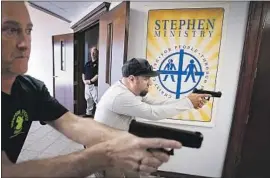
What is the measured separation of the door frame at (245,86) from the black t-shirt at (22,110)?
2.02ft

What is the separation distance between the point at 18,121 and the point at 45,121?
0.06 meters

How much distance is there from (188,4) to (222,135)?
482 mm

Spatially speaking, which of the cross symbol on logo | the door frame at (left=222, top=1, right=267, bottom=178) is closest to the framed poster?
the cross symbol on logo

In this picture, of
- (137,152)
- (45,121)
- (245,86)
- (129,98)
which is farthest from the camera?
(245,86)

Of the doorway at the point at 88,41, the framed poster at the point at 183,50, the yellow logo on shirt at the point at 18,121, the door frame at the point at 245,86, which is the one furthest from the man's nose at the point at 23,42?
→ the door frame at the point at 245,86

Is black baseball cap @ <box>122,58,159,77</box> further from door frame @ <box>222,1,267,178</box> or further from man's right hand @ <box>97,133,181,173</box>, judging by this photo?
door frame @ <box>222,1,267,178</box>

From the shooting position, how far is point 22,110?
38 centimetres

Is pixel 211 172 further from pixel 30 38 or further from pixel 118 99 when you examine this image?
pixel 30 38

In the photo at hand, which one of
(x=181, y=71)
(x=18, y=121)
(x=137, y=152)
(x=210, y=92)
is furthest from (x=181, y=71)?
(x=18, y=121)

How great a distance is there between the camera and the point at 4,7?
1.06 ft

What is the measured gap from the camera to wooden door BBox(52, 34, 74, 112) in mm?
543

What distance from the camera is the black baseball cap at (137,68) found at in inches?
20.8

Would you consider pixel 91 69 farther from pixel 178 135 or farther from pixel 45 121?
pixel 178 135

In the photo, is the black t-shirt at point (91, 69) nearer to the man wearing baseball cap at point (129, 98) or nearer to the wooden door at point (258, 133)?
the man wearing baseball cap at point (129, 98)
